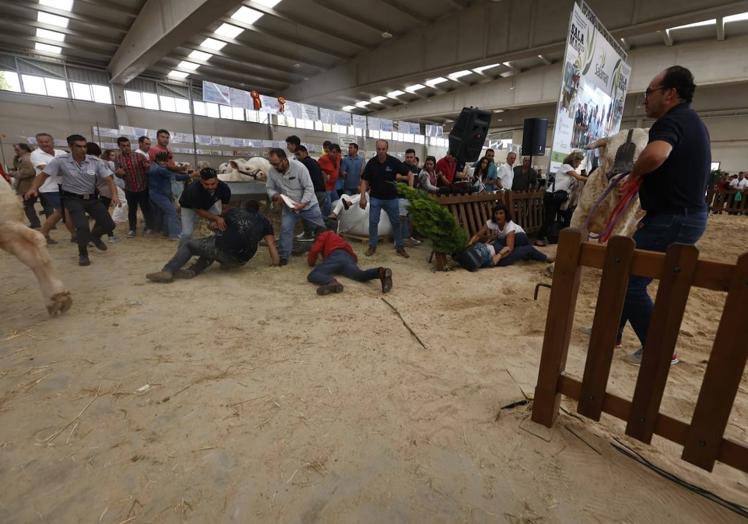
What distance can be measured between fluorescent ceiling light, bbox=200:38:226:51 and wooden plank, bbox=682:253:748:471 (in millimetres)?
13745

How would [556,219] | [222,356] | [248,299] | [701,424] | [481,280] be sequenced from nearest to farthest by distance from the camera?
[701,424] → [222,356] → [248,299] → [481,280] → [556,219]

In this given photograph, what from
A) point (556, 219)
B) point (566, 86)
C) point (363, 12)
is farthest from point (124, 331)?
point (363, 12)

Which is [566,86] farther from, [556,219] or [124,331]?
[124,331]

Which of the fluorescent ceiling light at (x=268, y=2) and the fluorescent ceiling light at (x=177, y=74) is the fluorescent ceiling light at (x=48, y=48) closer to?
the fluorescent ceiling light at (x=177, y=74)

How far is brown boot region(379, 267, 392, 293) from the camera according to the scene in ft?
12.9

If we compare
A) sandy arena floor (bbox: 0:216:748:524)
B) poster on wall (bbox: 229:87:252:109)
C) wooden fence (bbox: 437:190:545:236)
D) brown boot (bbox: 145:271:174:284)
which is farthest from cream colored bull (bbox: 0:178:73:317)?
poster on wall (bbox: 229:87:252:109)

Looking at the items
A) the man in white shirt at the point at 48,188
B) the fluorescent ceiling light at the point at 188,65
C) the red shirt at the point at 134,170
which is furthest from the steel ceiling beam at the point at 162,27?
the man in white shirt at the point at 48,188

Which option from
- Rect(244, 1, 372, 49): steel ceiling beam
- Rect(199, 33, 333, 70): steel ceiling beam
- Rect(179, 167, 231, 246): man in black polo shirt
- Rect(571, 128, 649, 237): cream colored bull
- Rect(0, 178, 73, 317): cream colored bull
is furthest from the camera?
Rect(199, 33, 333, 70): steel ceiling beam

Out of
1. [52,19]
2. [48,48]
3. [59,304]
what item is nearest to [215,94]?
[52,19]

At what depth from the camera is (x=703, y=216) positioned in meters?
2.15

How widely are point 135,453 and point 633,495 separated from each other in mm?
2215

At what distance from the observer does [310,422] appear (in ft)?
6.16

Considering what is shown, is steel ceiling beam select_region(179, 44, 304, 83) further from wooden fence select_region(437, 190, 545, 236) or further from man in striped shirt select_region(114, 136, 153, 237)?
wooden fence select_region(437, 190, 545, 236)

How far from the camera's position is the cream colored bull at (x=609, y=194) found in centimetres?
418
